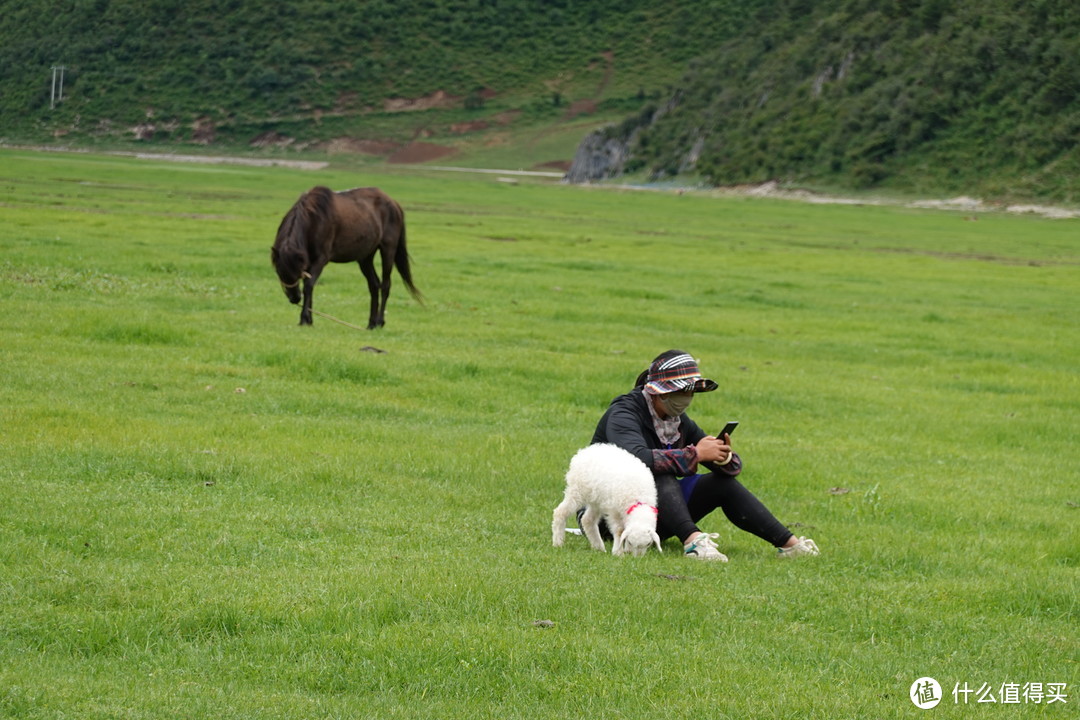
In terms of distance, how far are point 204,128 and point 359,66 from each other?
1955 centimetres

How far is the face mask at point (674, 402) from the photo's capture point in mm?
9078

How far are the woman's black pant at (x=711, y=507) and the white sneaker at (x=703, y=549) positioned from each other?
14 cm

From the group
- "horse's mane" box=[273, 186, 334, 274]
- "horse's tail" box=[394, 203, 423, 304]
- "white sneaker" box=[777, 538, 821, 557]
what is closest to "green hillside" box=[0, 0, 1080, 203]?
"horse's tail" box=[394, 203, 423, 304]

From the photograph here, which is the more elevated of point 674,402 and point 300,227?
point 300,227

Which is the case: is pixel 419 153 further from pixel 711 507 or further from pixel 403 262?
pixel 711 507

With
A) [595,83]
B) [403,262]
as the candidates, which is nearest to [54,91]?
[595,83]

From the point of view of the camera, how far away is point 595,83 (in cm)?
15262

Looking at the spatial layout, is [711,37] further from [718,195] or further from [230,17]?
[718,195]

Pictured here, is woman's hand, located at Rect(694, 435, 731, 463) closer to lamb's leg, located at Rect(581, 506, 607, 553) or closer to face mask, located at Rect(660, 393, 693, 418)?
face mask, located at Rect(660, 393, 693, 418)

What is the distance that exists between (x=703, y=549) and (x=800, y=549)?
0.79 m

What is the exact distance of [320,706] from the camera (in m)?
5.60

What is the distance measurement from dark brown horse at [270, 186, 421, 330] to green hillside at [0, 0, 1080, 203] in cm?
6124

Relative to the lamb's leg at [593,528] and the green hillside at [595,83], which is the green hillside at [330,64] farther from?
the lamb's leg at [593,528]

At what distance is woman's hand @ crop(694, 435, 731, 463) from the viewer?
8.77m
